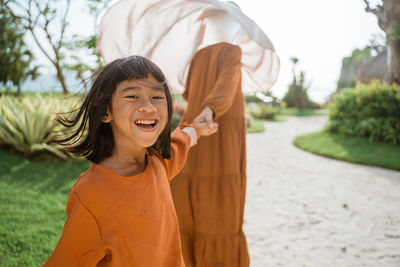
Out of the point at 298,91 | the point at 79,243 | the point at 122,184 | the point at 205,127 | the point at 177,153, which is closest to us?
the point at 79,243

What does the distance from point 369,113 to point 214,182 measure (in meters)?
9.16

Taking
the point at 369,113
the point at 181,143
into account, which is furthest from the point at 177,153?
the point at 369,113

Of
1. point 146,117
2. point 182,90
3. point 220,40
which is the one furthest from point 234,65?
point 146,117

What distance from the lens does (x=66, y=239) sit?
2.88 feet

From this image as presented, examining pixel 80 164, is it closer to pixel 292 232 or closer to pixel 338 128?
pixel 292 232

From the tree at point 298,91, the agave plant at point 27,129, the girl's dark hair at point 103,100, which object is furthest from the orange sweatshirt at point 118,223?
the tree at point 298,91

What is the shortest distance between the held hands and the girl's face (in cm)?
54

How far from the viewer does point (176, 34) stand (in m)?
2.27

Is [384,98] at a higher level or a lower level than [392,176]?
higher

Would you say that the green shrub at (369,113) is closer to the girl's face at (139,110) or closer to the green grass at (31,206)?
the green grass at (31,206)

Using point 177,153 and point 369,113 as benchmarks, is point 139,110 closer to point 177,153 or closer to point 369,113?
point 177,153

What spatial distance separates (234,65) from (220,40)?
0.32 meters

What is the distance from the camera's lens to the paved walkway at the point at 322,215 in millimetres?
2957

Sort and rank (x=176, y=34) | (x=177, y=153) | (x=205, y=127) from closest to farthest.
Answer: (x=177, y=153)
(x=205, y=127)
(x=176, y=34)
